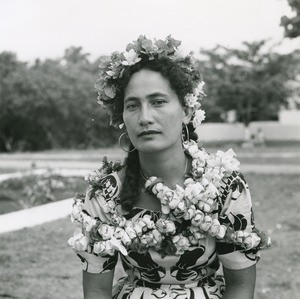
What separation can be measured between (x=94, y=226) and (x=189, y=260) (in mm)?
420

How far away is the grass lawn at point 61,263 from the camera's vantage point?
4809mm

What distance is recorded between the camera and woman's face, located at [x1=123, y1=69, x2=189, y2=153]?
7.70ft

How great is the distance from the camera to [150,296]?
238cm

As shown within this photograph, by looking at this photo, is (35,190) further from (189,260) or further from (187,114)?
(189,260)

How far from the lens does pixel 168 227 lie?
7.70 feet

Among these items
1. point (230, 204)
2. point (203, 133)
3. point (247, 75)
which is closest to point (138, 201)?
point (230, 204)

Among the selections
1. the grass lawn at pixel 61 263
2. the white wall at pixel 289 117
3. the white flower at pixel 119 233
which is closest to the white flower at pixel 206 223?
the white flower at pixel 119 233

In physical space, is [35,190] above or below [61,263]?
below

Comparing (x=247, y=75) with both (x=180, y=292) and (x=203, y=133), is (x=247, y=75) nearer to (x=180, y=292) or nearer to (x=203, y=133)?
(x=203, y=133)

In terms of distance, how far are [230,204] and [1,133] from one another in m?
24.7

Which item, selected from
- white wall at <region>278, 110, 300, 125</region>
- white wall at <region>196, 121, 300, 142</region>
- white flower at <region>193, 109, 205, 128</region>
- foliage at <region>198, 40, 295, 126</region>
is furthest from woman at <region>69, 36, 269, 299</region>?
white wall at <region>278, 110, 300, 125</region>

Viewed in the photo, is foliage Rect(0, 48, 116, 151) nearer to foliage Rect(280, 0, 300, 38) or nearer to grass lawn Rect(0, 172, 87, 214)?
grass lawn Rect(0, 172, 87, 214)

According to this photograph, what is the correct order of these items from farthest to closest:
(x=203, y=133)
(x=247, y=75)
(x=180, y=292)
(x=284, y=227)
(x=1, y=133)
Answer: (x=203, y=133) → (x=247, y=75) → (x=1, y=133) → (x=284, y=227) → (x=180, y=292)

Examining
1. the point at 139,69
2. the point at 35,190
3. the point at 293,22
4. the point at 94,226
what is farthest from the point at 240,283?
the point at 35,190
